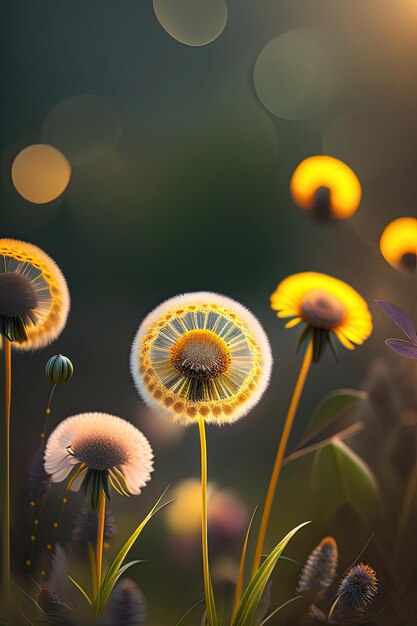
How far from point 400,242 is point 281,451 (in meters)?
0.54

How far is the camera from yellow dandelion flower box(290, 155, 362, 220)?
121 cm

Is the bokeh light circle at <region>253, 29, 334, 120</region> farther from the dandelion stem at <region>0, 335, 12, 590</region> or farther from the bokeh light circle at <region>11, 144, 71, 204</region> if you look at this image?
the dandelion stem at <region>0, 335, 12, 590</region>

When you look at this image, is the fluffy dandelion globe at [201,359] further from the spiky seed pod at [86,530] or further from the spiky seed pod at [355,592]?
the spiky seed pod at [355,592]

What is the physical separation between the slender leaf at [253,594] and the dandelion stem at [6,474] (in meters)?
0.50

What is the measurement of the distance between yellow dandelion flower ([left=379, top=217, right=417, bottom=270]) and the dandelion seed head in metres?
0.68

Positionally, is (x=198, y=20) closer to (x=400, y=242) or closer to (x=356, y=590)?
(x=400, y=242)

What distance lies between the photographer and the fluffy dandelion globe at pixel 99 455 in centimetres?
115

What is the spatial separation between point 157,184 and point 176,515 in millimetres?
713

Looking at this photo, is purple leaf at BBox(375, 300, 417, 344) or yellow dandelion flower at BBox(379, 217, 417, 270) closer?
purple leaf at BBox(375, 300, 417, 344)

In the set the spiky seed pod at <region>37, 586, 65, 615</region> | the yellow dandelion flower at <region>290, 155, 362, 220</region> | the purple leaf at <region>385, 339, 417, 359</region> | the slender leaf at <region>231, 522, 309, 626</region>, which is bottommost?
the spiky seed pod at <region>37, 586, 65, 615</region>

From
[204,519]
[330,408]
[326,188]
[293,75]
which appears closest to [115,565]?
[204,519]

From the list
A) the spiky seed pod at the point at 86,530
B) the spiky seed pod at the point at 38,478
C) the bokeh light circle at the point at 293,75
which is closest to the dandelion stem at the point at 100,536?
the spiky seed pod at the point at 86,530

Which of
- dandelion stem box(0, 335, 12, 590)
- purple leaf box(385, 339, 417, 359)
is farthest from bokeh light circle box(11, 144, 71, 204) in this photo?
purple leaf box(385, 339, 417, 359)

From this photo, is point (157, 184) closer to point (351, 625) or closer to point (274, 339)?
point (274, 339)
